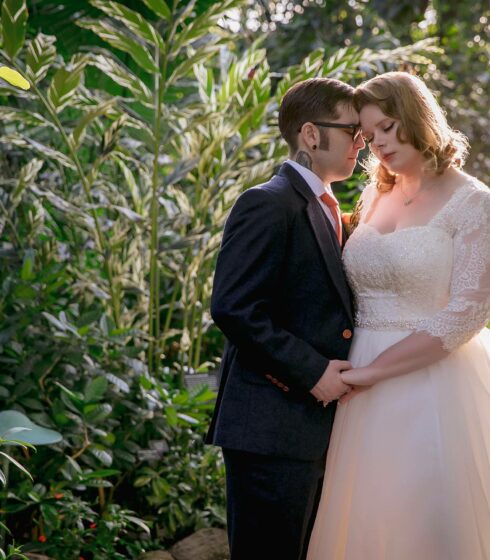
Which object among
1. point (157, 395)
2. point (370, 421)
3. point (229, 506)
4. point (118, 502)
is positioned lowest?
point (118, 502)

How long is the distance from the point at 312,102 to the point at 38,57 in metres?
1.40

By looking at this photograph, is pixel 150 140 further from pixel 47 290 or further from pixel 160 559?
pixel 160 559

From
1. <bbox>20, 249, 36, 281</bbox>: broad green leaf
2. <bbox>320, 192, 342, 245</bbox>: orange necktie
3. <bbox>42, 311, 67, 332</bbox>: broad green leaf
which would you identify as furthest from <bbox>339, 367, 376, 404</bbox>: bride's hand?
<bbox>20, 249, 36, 281</bbox>: broad green leaf

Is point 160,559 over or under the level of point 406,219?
under

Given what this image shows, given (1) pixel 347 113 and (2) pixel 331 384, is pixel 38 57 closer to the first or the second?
(1) pixel 347 113

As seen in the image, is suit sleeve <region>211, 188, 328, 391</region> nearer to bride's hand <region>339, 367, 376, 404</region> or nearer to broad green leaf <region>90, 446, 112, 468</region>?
bride's hand <region>339, 367, 376, 404</region>

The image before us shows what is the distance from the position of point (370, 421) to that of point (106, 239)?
6.05 ft

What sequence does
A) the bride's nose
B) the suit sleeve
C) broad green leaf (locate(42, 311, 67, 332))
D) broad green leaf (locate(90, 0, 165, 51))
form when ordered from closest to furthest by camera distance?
the suit sleeve < the bride's nose < broad green leaf (locate(42, 311, 67, 332)) < broad green leaf (locate(90, 0, 165, 51))

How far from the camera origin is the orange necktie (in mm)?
2697

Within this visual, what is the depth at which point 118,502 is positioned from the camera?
3863 millimetres

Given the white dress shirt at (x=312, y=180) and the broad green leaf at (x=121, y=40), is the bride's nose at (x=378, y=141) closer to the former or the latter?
the white dress shirt at (x=312, y=180)

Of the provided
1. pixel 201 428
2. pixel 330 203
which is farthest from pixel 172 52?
pixel 201 428

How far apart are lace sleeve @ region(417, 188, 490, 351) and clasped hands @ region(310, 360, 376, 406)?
21cm

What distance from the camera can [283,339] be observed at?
245 cm
